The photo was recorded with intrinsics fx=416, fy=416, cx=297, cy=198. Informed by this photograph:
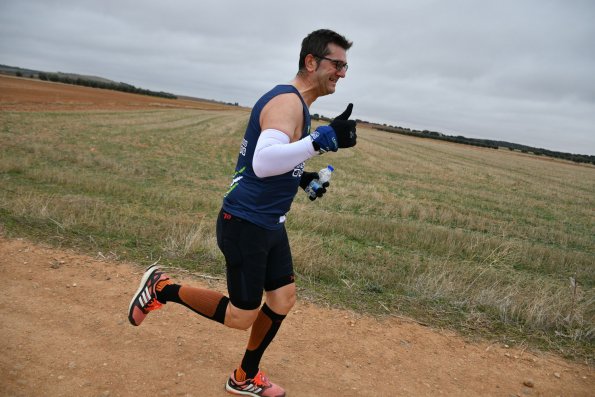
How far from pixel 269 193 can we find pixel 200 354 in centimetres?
166

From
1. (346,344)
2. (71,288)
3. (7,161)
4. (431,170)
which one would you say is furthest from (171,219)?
(431,170)

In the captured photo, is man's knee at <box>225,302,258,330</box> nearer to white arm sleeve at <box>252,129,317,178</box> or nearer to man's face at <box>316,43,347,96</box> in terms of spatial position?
white arm sleeve at <box>252,129,317,178</box>

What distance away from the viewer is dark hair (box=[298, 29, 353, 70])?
2.69 meters

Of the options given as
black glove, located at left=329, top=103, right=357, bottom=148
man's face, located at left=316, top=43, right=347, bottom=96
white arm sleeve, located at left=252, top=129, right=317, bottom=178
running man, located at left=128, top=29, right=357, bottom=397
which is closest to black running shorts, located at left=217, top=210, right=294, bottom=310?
running man, located at left=128, top=29, right=357, bottom=397

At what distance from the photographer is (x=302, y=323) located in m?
4.18

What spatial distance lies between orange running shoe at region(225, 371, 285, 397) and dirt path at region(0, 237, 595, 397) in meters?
0.10

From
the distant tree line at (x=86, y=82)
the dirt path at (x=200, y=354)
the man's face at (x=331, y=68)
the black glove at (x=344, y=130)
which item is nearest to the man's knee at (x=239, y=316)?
the dirt path at (x=200, y=354)

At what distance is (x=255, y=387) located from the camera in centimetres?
301

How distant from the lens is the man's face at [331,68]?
2695 mm

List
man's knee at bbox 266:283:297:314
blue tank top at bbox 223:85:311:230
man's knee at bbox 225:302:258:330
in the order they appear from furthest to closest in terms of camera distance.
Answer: man's knee at bbox 266:283:297:314 → man's knee at bbox 225:302:258:330 → blue tank top at bbox 223:85:311:230

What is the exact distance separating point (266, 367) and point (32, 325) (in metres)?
2.00

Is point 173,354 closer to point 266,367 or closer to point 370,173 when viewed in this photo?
point 266,367

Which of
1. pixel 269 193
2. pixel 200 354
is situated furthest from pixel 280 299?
pixel 200 354

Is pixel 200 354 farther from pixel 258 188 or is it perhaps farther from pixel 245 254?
pixel 258 188
